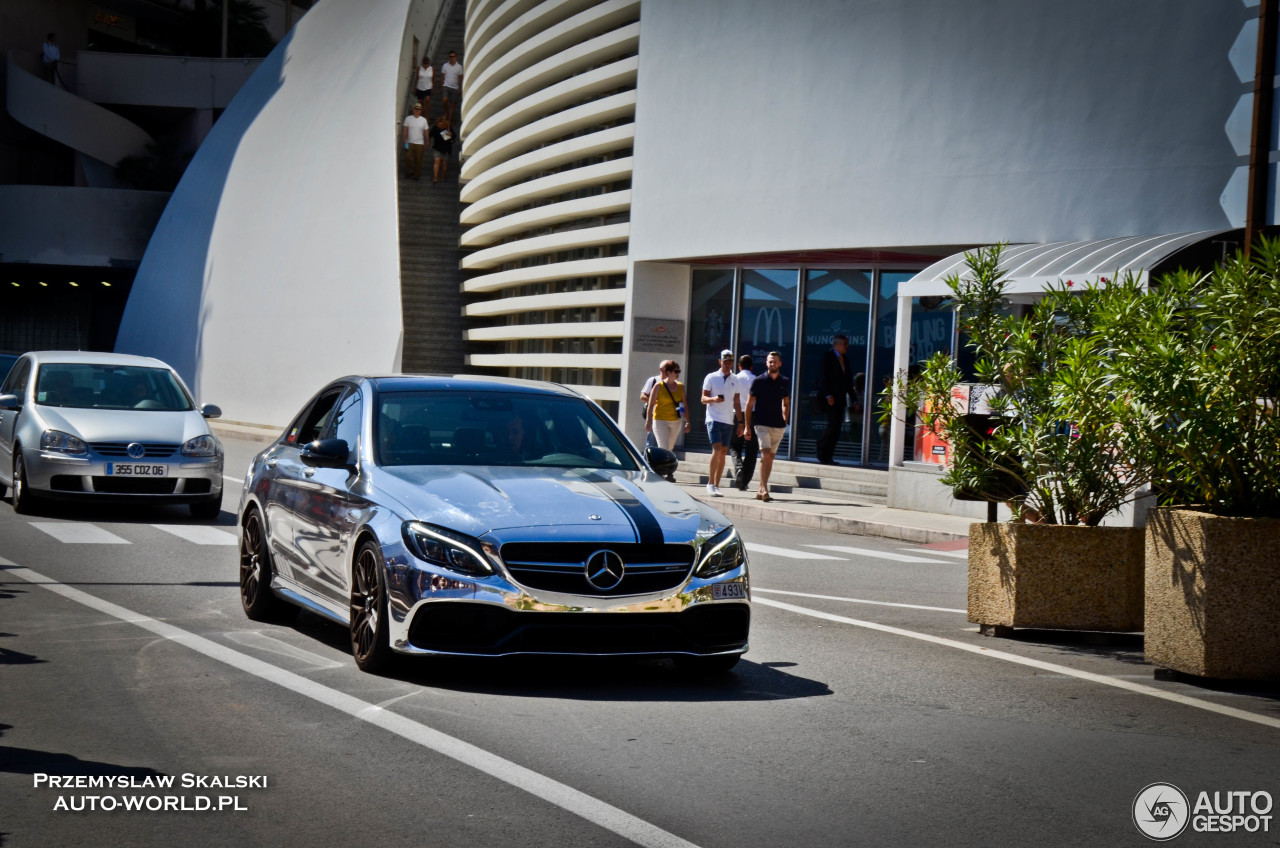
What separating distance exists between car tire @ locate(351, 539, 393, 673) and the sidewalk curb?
8.68 meters

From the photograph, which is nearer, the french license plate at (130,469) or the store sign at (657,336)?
the french license plate at (130,469)

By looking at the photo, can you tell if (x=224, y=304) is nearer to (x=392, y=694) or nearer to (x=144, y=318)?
(x=144, y=318)

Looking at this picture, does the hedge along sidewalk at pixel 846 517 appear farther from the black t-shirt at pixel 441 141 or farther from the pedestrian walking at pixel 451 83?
the pedestrian walking at pixel 451 83

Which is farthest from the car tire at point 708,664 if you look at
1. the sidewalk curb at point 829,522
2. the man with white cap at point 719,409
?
the man with white cap at point 719,409

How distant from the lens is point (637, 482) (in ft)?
26.9

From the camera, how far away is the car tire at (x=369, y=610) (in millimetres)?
7395

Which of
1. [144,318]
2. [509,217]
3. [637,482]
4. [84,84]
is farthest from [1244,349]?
[84,84]

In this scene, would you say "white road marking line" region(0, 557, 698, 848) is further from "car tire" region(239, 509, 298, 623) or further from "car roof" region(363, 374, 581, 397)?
"car roof" region(363, 374, 581, 397)

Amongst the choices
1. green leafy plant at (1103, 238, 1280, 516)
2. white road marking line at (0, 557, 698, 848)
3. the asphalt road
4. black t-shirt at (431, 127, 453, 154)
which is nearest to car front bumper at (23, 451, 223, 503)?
the asphalt road

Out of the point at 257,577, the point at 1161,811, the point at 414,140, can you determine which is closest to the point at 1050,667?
the point at 1161,811

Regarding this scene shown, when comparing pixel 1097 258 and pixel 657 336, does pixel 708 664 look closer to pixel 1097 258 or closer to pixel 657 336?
pixel 1097 258

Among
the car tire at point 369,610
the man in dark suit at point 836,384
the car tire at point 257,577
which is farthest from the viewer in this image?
the man in dark suit at point 836,384

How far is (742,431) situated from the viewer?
70.6ft

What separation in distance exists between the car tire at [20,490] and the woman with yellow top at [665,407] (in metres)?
8.35
